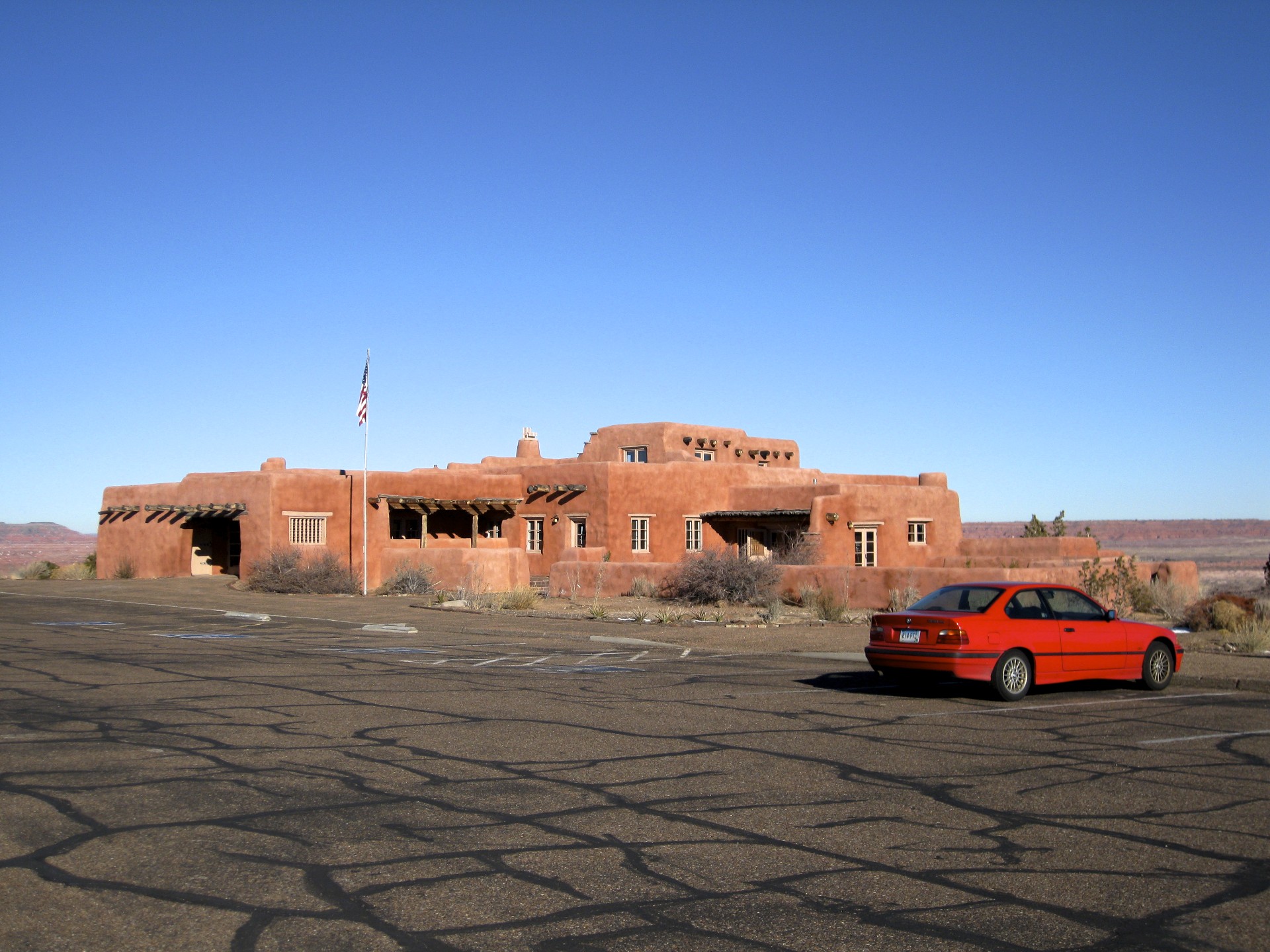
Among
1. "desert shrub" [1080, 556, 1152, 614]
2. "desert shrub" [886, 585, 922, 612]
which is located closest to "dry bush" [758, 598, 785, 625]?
"desert shrub" [886, 585, 922, 612]

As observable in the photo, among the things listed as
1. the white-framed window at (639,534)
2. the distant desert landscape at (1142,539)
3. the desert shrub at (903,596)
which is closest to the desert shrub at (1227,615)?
the desert shrub at (903,596)

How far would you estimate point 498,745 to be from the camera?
976 cm

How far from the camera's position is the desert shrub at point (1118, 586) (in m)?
27.1

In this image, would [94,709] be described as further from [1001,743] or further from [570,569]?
[570,569]

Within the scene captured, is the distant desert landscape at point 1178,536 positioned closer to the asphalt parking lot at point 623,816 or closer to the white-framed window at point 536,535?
the white-framed window at point 536,535

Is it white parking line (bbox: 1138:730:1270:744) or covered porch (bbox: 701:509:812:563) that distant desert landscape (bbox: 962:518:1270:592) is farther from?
white parking line (bbox: 1138:730:1270:744)

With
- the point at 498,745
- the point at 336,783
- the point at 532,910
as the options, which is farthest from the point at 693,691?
the point at 532,910

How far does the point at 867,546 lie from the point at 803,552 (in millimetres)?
2884

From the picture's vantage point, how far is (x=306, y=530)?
36438 millimetres

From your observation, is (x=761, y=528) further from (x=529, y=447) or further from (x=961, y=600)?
(x=961, y=600)

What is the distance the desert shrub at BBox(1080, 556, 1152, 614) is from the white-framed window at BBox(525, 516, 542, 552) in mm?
18028

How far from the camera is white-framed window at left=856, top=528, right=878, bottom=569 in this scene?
120ft

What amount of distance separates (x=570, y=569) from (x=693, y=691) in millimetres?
18600

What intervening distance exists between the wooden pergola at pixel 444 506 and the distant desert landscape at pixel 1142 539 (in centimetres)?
6863
